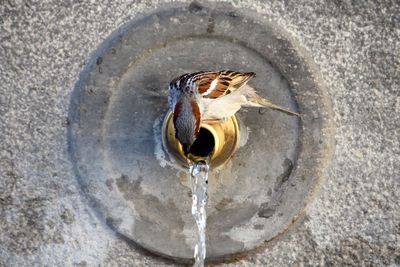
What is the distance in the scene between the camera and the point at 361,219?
1.94 meters

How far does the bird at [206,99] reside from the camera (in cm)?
177

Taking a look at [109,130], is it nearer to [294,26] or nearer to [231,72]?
[231,72]

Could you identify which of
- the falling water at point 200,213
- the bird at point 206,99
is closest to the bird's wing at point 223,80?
the bird at point 206,99

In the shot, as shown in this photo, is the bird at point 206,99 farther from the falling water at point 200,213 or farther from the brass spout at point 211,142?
the falling water at point 200,213

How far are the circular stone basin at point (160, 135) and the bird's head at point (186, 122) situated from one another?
14 centimetres

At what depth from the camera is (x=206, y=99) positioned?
1.89 m

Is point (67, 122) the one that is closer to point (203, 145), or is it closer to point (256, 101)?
point (203, 145)

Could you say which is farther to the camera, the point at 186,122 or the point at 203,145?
the point at 203,145

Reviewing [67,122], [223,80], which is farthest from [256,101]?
[67,122]

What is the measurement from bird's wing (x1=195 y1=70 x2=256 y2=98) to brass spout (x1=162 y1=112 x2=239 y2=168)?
3.5 inches

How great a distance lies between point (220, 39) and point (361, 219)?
0.59 meters

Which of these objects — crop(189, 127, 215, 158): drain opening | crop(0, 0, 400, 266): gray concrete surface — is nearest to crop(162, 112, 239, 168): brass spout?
crop(189, 127, 215, 158): drain opening

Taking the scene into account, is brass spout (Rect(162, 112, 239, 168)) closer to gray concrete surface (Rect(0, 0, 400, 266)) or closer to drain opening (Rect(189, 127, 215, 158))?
drain opening (Rect(189, 127, 215, 158))

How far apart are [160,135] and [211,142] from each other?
158mm
